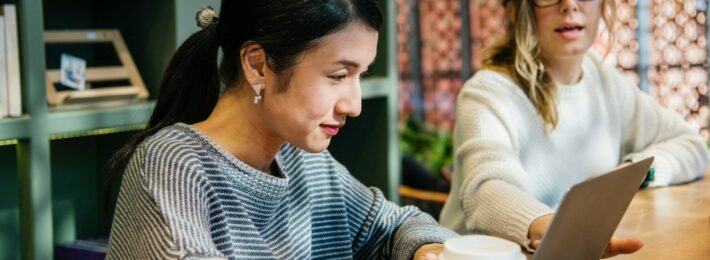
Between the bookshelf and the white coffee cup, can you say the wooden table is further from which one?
the bookshelf

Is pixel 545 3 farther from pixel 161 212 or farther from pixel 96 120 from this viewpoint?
pixel 161 212

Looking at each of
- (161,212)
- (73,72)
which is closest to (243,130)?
(161,212)

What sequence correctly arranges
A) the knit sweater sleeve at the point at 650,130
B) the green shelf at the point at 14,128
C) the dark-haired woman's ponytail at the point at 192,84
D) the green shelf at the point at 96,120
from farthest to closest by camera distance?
the knit sweater sleeve at the point at 650,130
the green shelf at the point at 96,120
the green shelf at the point at 14,128
the dark-haired woman's ponytail at the point at 192,84

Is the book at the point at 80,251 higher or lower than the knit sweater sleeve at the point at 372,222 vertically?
lower

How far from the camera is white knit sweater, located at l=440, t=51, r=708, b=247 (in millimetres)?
2020

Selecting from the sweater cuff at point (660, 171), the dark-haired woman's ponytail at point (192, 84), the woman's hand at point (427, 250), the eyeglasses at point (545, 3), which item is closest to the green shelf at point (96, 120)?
the dark-haired woman's ponytail at point (192, 84)

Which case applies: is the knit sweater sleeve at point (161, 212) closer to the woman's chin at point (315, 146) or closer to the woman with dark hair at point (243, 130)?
the woman with dark hair at point (243, 130)

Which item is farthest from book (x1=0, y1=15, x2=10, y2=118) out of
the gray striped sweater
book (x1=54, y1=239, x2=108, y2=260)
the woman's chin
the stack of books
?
the woman's chin

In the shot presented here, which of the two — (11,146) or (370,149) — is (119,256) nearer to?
(11,146)

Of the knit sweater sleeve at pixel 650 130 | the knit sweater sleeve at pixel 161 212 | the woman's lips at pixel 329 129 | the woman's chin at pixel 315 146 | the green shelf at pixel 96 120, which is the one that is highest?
the woman's lips at pixel 329 129

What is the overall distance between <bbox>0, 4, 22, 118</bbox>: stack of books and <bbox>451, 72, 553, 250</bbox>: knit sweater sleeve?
3.20ft

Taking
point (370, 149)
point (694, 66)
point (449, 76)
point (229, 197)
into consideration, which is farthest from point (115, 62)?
point (449, 76)

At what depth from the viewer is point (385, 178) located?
300 centimetres

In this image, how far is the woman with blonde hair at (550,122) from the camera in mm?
2182
